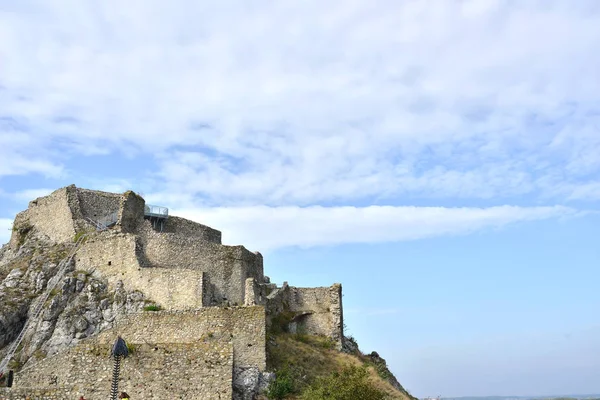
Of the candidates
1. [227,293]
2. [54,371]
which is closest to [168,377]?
[54,371]

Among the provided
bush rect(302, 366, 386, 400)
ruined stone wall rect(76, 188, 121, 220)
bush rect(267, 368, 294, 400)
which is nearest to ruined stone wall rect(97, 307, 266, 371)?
bush rect(267, 368, 294, 400)

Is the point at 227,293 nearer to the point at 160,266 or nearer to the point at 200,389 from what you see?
the point at 160,266

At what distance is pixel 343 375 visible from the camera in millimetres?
26688

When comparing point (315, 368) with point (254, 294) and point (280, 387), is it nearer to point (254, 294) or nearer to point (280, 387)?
point (280, 387)

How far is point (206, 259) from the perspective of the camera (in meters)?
40.0

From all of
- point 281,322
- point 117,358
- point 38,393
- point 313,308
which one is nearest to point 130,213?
point 281,322

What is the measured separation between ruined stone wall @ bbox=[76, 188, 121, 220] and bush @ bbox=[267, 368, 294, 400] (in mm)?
25002

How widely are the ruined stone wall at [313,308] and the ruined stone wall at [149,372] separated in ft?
34.9

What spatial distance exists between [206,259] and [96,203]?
1293cm

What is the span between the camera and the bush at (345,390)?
81.5 feet

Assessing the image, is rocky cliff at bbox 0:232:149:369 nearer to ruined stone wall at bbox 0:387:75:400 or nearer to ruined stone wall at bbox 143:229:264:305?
ruined stone wall at bbox 143:229:264:305

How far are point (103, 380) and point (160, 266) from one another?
46.6ft

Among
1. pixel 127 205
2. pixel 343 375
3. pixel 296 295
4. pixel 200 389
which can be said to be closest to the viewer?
pixel 200 389

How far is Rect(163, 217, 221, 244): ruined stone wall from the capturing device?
4841 centimetres
